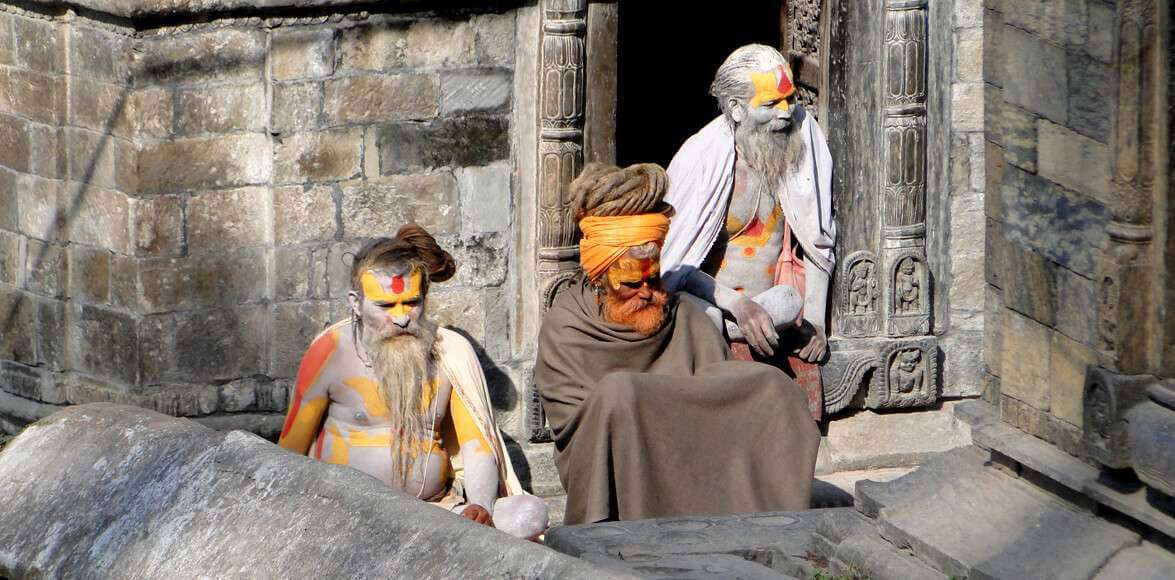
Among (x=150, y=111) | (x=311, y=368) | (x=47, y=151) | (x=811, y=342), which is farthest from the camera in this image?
(x=811, y=342)

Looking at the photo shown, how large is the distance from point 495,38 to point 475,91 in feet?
0.69

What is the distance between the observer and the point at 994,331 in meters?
5.77

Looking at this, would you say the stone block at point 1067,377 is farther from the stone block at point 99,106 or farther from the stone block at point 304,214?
the stone block at point 99,106

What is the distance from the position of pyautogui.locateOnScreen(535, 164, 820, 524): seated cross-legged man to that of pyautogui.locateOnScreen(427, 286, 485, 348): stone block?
81 centimetres

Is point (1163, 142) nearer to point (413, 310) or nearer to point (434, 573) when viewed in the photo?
point (434, 573)

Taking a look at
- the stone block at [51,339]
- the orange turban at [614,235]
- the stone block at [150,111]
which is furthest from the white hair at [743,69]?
the stone block at [51,339]

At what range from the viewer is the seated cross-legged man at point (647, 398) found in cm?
706

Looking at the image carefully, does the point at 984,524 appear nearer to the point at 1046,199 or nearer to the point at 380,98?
the point at 1046,199

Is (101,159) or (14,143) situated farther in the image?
(14,143)

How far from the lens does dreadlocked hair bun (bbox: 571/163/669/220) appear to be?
721 centimetres

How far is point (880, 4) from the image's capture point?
8.48 metres

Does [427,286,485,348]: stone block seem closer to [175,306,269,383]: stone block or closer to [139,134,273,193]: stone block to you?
[175,306,269,383]: stone block

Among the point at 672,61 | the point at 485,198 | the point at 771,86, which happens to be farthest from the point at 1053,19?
the point at 672,61

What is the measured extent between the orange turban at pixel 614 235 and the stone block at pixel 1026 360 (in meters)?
1.78
